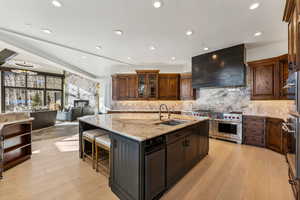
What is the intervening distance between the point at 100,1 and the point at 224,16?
2.24 metres

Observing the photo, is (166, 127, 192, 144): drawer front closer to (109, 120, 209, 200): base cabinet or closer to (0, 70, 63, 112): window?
(109, 120, 209, 200): base cabinet

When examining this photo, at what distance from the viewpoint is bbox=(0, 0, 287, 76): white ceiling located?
7.14 feet

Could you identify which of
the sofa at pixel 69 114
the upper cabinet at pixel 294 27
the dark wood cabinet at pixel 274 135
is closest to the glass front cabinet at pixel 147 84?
the dark wood cabinet at pixel 274 135

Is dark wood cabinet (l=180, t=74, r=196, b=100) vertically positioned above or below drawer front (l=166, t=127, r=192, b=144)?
above

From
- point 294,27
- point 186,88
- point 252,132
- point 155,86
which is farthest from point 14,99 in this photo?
point 252,132

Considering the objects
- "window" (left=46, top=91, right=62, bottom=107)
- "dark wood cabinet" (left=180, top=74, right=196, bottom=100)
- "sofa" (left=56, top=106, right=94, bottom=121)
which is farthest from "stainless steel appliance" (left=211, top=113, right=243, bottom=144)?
"window" (left=46, top=91, right=62, bottom=107)

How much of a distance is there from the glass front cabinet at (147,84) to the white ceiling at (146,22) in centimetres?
166

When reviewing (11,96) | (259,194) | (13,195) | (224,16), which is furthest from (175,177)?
(11,96)

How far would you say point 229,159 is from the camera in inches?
115

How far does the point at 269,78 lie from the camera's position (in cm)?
348

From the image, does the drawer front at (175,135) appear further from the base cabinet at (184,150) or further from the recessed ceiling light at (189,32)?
the recessed ceiling light at (189,32)

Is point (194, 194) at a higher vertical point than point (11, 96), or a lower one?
lower

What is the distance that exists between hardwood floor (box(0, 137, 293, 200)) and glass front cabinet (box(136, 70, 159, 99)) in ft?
10.7

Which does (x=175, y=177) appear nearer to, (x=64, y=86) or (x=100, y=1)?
(x=100, y=1)
